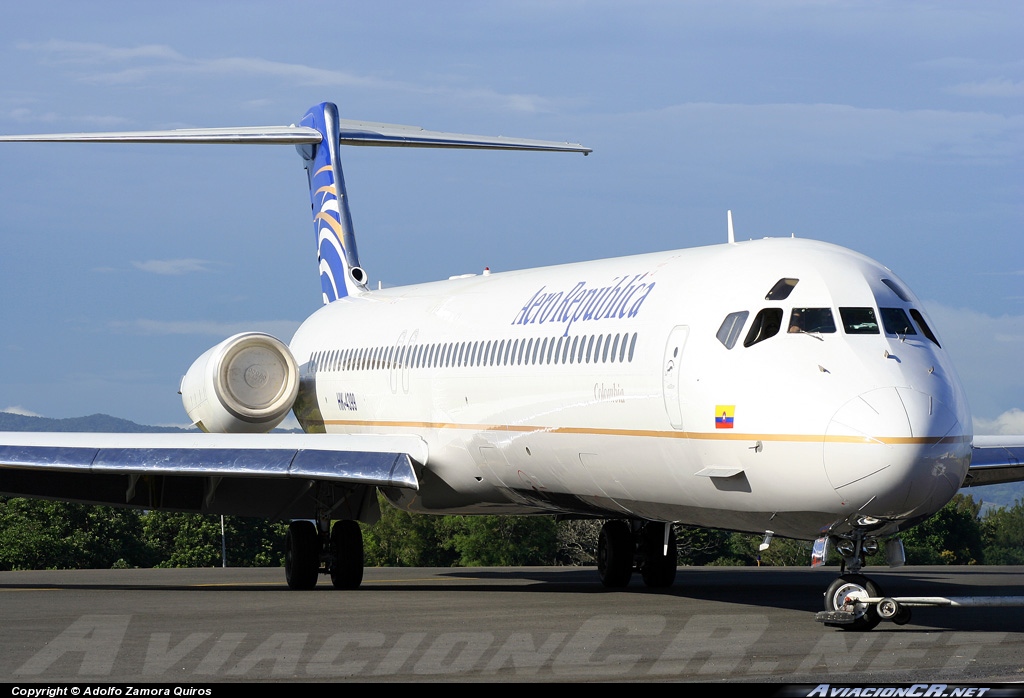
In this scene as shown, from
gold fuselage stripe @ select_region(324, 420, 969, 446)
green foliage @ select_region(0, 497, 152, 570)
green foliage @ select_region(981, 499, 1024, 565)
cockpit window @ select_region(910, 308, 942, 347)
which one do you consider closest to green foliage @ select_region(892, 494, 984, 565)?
green foliage @ select_region(981, 499, 1024, 565)

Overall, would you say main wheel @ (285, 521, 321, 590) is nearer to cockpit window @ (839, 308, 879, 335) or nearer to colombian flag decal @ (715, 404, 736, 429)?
colombian flag decal @ (715, 404, 736, 429)

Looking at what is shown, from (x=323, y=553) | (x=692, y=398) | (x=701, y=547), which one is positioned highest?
(x=692, y=398)

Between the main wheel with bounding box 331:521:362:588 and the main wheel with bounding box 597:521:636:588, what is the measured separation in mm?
3134

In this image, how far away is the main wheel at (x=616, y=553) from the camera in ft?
63.6

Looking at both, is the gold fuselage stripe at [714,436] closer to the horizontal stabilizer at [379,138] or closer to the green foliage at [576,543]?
the horizontal stabilizer at [379,138]

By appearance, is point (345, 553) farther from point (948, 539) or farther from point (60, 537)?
point (948, 539)

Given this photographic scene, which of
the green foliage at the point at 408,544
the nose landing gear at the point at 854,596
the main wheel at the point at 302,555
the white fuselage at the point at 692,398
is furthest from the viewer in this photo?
the green foliage at the point at 408,544

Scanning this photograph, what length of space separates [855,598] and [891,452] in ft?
5.15

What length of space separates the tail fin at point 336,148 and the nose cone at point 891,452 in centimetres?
1535

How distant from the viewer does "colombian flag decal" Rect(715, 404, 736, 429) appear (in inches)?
488

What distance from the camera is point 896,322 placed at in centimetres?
1255

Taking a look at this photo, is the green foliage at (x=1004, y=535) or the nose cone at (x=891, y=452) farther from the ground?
the nose cone at (x=891, y=452)

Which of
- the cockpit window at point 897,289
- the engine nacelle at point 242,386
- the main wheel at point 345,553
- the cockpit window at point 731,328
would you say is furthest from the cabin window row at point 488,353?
the cockpit window at point 897,289

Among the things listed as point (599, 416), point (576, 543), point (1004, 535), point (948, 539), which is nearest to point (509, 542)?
point (576, 543)
